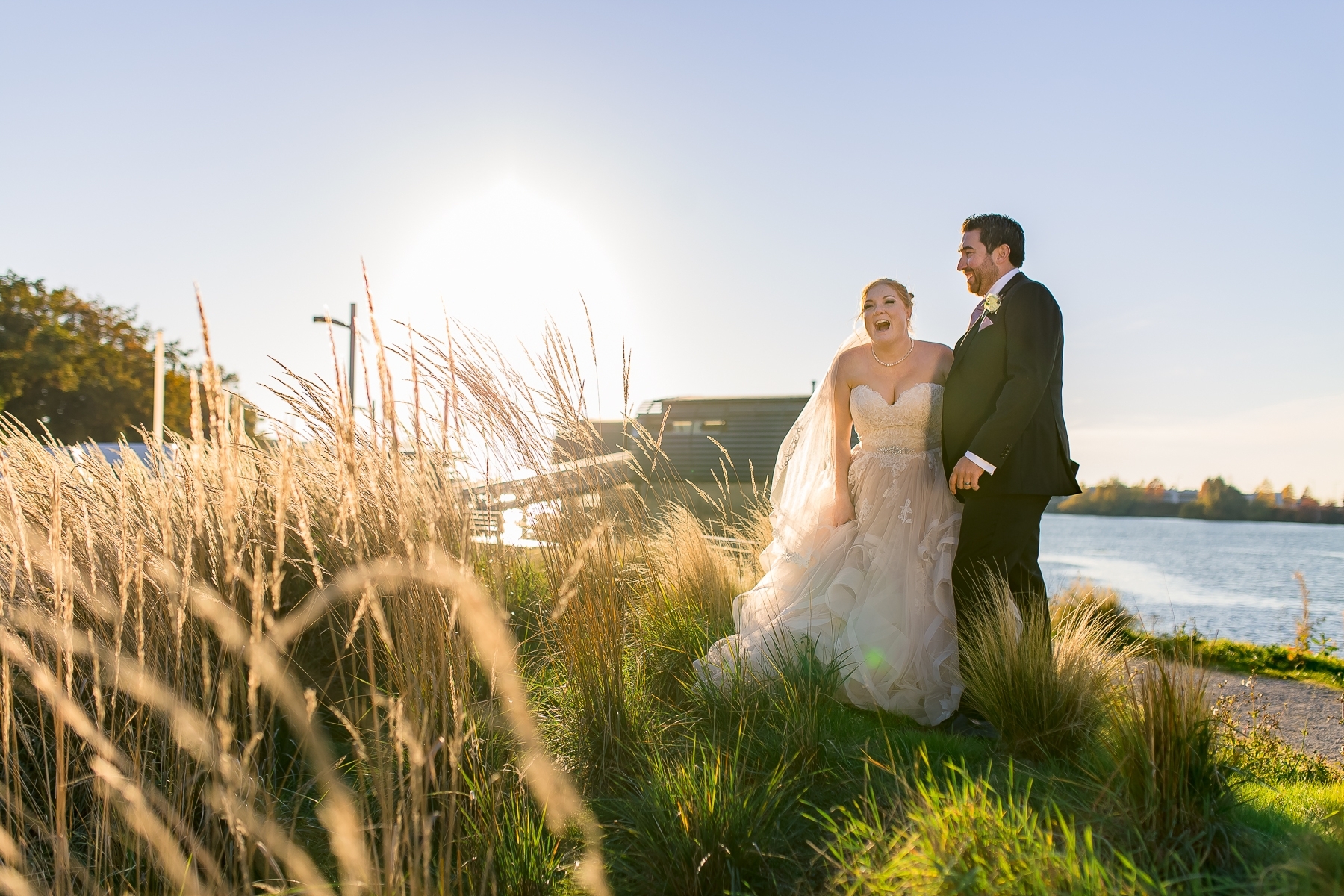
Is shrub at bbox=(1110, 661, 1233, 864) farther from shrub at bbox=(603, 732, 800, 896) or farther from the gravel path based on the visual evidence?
the gravel path

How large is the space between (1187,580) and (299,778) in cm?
3007

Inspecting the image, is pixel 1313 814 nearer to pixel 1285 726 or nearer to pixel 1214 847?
pixel 1214 847

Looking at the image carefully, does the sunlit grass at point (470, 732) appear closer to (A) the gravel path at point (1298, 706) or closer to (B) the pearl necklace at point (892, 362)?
(A) the gravel path at point (1298, 706)

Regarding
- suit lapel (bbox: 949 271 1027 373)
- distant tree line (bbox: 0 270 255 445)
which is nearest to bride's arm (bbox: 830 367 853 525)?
suit lapel (bbox: 949 271 1027 373)

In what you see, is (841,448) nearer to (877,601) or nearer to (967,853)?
(877,601)

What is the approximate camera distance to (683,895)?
2.00 m

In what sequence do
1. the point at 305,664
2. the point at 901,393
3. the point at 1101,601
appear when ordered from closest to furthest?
the point at 305,664, the point at 901,393, the point at 1101,601

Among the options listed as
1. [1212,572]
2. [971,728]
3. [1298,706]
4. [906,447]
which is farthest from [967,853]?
[1212,572]

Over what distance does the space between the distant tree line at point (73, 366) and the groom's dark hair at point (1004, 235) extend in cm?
2124

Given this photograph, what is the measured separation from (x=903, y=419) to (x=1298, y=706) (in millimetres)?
3578

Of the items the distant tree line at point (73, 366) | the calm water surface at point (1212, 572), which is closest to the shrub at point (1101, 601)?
the calm water surface at point (1212, 572)

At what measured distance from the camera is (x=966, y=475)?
330 cm

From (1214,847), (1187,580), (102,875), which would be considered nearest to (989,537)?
(1214,847)

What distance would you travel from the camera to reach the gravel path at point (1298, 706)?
407 cm
